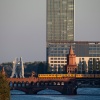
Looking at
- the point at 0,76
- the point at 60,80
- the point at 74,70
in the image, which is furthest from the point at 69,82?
the point at 0,76

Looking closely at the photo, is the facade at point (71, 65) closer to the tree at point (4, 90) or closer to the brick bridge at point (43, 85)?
the brick bridge at point (43, 85)

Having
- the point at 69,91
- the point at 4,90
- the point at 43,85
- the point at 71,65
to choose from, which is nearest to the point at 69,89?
the point at 69,91

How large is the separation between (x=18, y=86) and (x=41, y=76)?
12.7m

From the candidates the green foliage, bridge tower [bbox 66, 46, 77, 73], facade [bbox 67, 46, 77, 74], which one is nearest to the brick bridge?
facade [bbox 67, 46, 77, 74]

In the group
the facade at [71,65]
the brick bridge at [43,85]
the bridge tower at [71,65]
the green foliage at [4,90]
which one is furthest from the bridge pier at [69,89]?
the green foliage at [4,90]

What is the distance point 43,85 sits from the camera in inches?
5541

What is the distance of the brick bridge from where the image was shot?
139m

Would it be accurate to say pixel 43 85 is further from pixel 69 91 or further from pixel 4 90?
pixel 4 90

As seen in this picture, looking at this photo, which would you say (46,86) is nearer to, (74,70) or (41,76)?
(41,76)

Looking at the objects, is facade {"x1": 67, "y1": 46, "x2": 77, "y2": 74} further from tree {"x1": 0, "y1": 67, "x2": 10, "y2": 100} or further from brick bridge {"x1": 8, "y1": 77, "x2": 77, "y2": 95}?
tree {"x1": 0, "y1": 67, "x2": 10, "y2": 100}

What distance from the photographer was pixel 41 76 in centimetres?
15238

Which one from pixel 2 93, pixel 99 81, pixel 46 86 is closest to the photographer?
pixel 2 93

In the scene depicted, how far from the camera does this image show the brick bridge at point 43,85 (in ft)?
456

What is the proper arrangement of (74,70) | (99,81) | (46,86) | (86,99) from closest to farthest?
(86,99)
(46,86)
(99,81)
(74,70)
